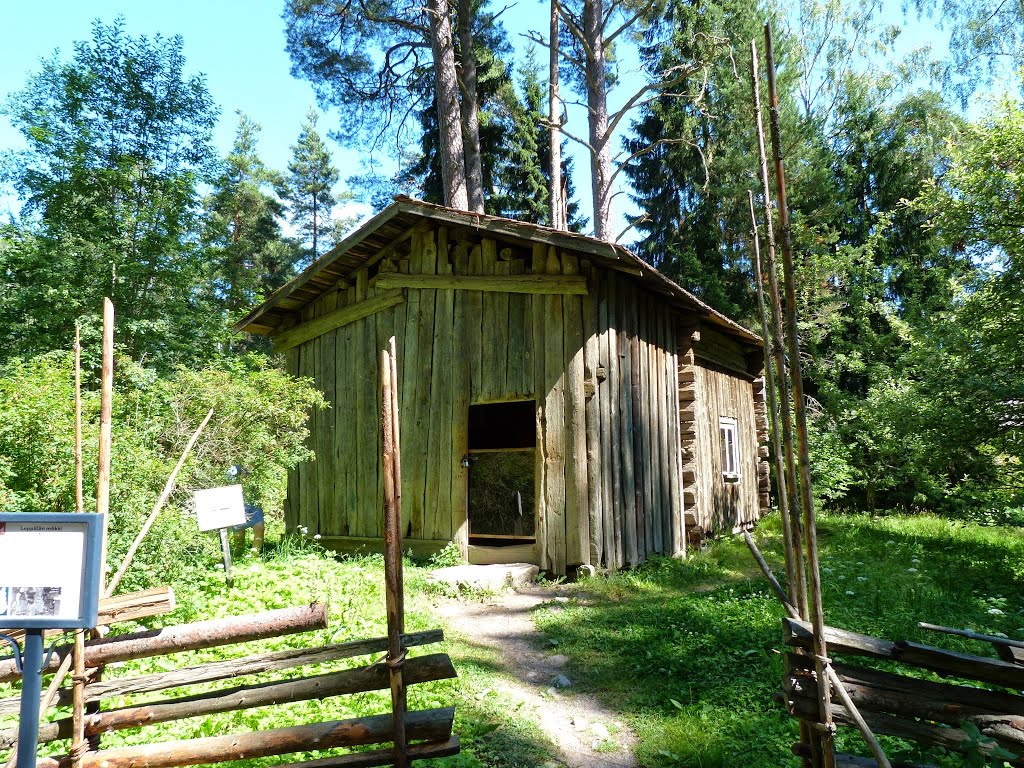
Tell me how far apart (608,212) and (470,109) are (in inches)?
187

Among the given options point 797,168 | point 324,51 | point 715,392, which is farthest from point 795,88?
point 324,51

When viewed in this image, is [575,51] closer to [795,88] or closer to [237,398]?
[795,88]

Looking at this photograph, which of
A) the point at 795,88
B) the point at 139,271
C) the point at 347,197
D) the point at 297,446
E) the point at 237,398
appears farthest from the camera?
the point at 347,197

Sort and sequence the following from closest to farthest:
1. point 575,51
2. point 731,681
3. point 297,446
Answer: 1. point 731,681
2. point 297,446
3. point 575,51

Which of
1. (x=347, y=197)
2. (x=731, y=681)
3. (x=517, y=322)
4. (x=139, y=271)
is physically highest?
(x=347, y=197)

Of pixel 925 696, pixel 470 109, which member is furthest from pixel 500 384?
pixel 470 109

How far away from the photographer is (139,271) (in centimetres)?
1485

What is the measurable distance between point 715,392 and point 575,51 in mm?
12477

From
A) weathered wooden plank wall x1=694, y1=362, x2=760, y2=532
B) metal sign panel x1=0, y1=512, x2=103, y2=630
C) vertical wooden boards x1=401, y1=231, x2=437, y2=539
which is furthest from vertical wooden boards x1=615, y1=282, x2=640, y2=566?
metal sign panel x1=0, y1=512, x2=103, y2=630

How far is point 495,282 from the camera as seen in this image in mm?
9031

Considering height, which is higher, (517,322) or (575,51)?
(575,51)

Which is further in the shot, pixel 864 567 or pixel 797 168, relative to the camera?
pixel 797 168

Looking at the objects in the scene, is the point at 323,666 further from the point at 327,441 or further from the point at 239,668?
the point at 327,441

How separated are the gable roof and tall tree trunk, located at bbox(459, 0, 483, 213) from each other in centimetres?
660
